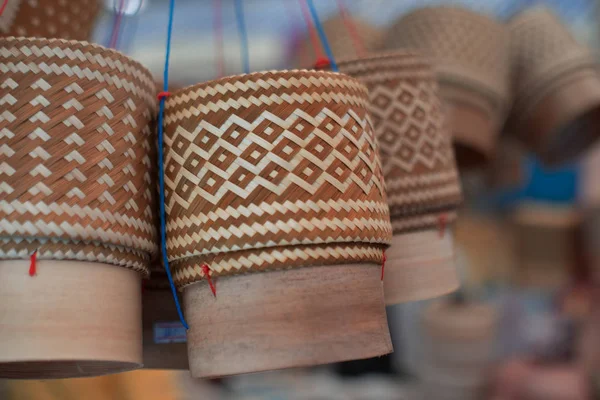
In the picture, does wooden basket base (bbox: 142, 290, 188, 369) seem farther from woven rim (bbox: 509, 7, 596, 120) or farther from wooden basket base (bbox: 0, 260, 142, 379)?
woven rim (bbox: 509, 7, 596, 120)

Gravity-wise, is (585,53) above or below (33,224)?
above

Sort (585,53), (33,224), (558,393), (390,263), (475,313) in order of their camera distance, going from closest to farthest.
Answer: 1. (33,224)
2. (390,263)
3. (585,53)
4. (558,393)
5. (475,313)

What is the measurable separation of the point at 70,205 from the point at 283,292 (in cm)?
18

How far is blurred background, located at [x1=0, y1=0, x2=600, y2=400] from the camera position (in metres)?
2.06

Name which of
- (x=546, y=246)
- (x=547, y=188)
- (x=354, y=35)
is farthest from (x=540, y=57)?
(x=547, y=188)

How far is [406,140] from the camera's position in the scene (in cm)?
69

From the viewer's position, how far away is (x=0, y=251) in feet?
1.52

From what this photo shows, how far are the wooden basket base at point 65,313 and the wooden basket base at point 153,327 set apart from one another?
0.14 metres

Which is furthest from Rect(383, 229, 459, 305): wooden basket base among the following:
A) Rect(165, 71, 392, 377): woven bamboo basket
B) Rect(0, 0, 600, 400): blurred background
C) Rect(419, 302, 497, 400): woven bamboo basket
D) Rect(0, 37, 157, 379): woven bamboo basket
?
Rect(419, 302, 497, 400): woven bamboo basket

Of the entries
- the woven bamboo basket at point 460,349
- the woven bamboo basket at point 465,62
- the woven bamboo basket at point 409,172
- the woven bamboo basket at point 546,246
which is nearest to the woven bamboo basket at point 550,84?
the woven bamboo basket at point 465,62

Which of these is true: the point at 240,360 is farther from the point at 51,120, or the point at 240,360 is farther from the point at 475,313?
the point at 475,313

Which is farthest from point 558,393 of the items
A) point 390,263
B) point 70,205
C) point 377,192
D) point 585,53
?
point 70,205

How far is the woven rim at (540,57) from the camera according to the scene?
101 centimetres

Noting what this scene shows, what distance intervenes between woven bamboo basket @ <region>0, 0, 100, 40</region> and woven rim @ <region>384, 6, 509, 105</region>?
0.45 m
